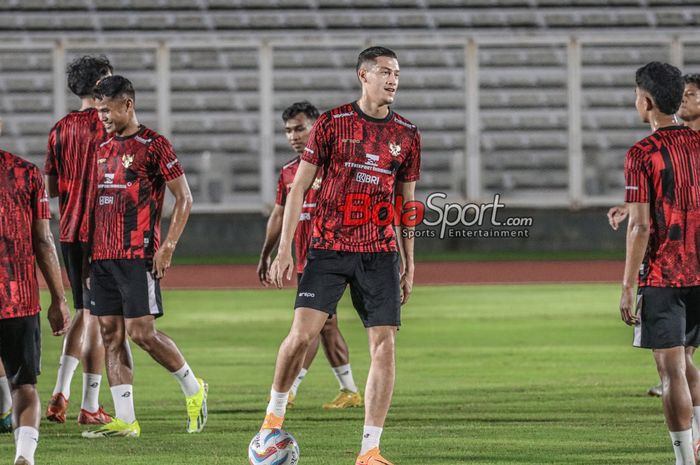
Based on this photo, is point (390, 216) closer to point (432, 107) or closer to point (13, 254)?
point (13, 254)

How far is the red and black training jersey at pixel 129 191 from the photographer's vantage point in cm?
806

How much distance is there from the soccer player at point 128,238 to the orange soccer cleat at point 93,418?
41 centimetres

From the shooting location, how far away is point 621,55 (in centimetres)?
3231

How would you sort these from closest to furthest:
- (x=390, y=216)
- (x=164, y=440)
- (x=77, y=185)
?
(x=390, y=216)
(x=164, y=440)
(x=77, y=185)

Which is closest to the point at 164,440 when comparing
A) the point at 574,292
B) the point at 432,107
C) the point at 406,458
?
the point at 406,458

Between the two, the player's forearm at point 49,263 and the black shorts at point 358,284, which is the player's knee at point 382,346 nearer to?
the black shorts at point 358,284

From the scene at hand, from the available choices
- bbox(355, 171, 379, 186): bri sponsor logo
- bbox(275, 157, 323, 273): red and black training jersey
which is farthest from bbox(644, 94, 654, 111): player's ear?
bbox(275, 157, 323, 273): red and black training jersey

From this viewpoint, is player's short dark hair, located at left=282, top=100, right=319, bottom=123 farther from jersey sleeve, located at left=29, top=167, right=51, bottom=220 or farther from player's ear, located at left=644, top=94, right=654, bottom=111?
player's ear, located at left=644, top=94, right=654, bottom=111

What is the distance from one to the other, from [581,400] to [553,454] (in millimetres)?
2312

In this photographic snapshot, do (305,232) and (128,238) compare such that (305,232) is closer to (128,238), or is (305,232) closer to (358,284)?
(128,238)

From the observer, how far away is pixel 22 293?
6164 millimetres

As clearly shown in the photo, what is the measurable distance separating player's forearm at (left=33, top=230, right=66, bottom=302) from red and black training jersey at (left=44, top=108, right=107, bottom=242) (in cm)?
221

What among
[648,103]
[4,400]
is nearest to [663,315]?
[648,103]

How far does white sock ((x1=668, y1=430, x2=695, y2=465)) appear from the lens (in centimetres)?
632
